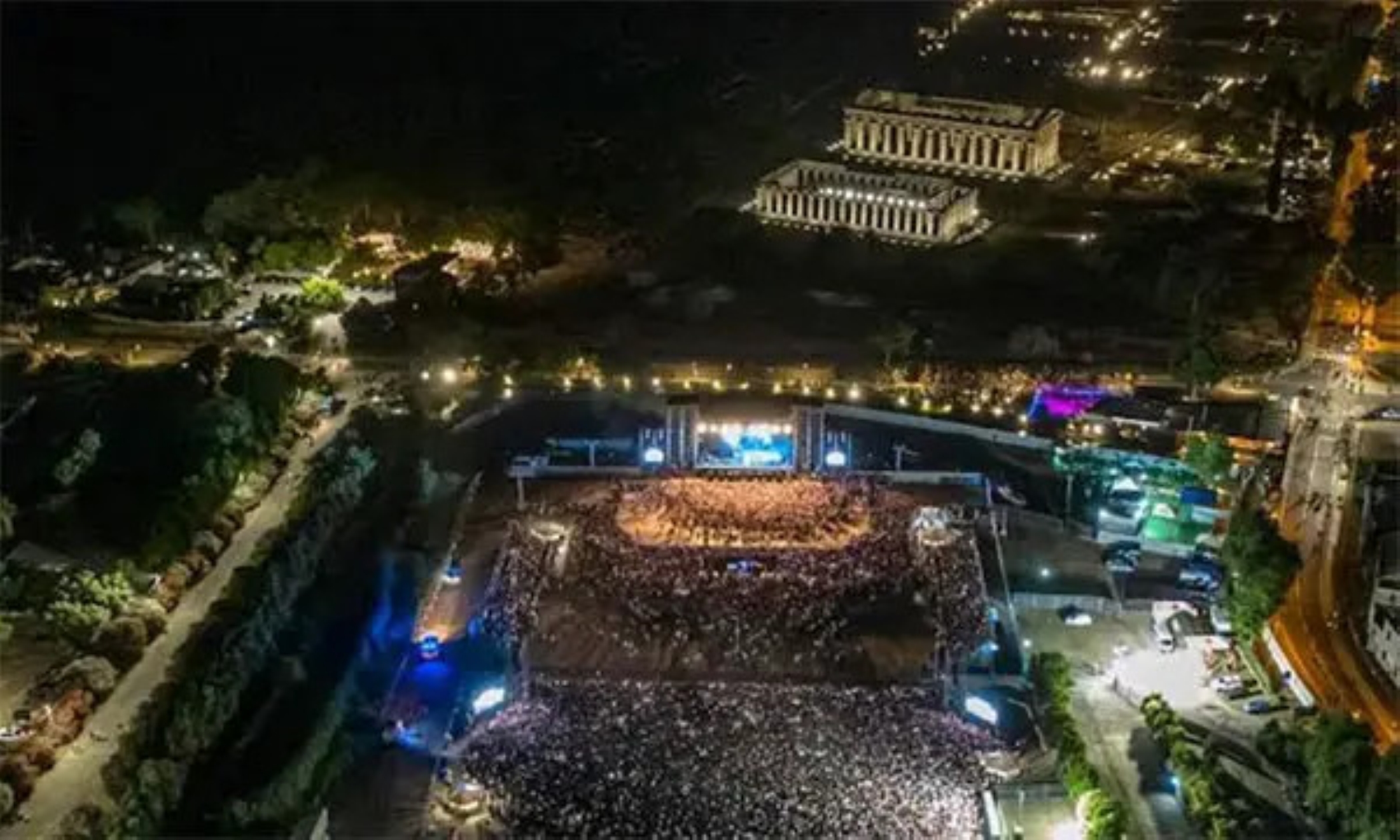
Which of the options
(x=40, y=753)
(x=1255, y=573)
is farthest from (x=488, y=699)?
(x=1255, y=573)

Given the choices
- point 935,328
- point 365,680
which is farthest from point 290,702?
point 935,328

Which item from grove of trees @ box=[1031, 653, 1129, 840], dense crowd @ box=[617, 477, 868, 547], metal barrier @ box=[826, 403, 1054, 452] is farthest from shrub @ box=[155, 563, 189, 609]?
grove of trees @ box=[1031, 653, 1129, 840]

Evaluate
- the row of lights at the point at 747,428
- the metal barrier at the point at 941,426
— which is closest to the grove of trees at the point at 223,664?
the row of lights at the point at 747,428

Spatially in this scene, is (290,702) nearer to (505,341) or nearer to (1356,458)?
(505,341)

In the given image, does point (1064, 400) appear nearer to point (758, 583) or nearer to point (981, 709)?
point (758, 583)

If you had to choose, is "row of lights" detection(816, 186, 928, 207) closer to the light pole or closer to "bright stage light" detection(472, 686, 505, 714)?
the light pole
